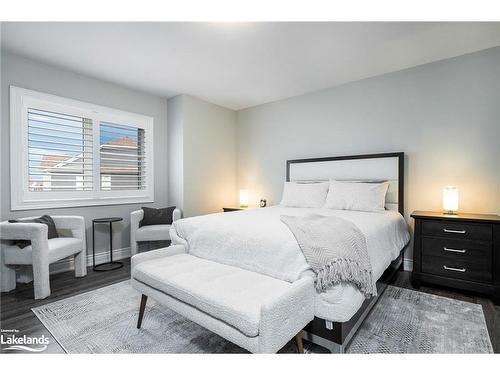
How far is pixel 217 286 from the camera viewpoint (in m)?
1.47

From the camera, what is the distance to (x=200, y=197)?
4191 millimetres

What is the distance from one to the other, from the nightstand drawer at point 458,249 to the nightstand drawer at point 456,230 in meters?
0.05

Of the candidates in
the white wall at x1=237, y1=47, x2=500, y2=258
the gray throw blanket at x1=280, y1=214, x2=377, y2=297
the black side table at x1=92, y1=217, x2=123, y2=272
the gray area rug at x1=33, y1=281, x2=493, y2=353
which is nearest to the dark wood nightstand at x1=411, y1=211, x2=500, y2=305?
the gray area rug at x1=33, y1=281, x2=493, y2=353

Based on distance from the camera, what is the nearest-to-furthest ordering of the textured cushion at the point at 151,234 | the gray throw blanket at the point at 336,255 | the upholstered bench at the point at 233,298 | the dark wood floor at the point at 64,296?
the upholstered bench at the point at 233,298 → the gray throw blanket at the point at 336,255 → the dark wood floor at the point at 64,296 → the textured cushion at the point at 151,234

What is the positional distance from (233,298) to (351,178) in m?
2.64

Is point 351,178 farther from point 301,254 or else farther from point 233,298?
point 233,298

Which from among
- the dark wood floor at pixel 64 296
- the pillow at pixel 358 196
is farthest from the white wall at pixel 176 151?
the pillow at pixel 358 196

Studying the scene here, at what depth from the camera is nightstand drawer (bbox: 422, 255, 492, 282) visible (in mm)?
2260

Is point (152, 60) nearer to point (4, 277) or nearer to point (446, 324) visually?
point (4, 277)

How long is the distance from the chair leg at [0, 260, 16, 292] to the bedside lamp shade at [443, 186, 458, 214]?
176 inches

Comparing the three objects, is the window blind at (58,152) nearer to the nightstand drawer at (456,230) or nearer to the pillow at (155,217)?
the pillow at (155,217)

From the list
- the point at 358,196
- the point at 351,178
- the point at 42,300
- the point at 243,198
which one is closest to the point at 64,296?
the point at 42,300

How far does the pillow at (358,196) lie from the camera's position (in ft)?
9.45
